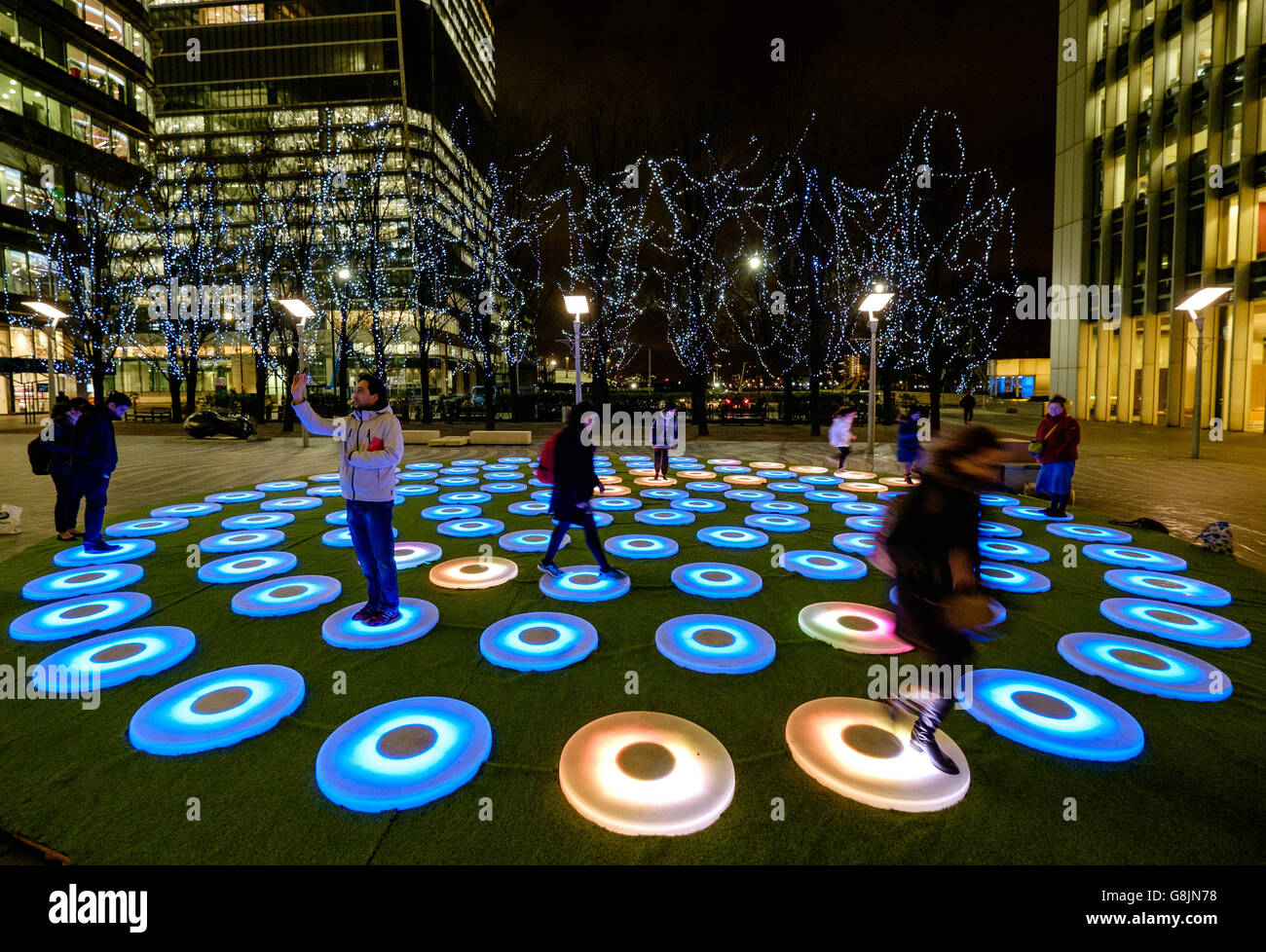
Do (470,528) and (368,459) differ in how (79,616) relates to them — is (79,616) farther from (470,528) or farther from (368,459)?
(470,528)

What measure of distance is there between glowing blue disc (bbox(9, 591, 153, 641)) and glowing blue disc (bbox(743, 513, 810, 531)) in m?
7.37

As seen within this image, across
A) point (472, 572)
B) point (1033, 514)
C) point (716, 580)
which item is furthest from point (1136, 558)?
point (472, 572)

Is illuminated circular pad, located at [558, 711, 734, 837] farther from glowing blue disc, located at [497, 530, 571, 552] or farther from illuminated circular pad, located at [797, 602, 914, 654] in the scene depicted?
glowing blue disc, located at [497, 530, 571, 552]

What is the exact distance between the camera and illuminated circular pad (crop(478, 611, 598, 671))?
444 cm

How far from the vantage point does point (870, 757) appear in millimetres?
3285

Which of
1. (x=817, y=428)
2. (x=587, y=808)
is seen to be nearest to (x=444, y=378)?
(x=817, y=428)

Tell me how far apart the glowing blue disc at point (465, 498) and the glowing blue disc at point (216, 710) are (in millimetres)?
6152

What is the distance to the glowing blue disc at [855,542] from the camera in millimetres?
7484

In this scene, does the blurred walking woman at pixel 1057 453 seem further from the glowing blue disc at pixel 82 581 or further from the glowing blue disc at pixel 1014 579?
the glowing blue disc at pixel 82 581

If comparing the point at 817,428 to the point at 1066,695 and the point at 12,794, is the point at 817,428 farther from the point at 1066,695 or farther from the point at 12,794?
the point at 12,794

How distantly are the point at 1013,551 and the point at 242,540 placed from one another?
10.2m

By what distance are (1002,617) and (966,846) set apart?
3290mm
